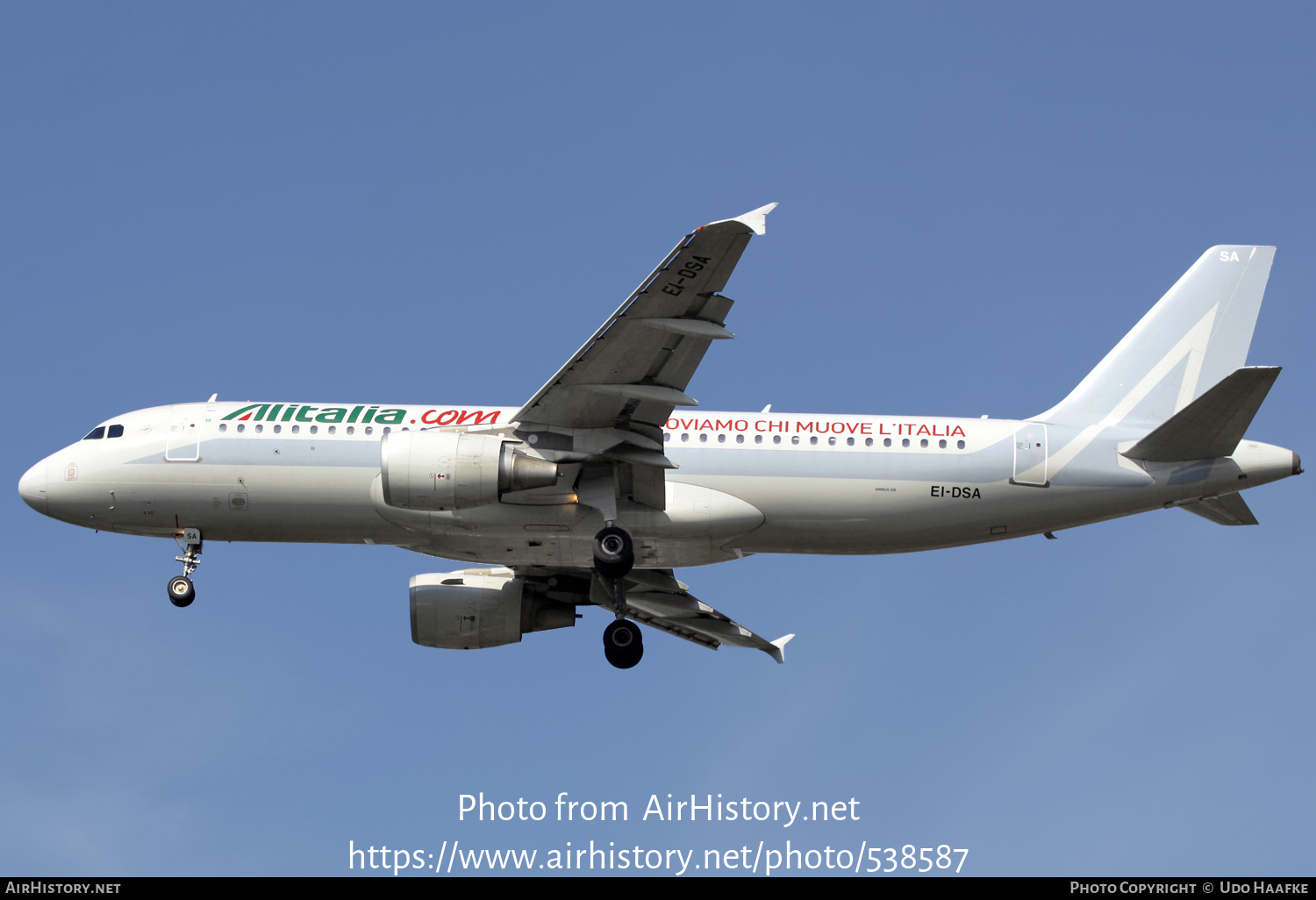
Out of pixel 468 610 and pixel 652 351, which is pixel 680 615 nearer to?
pixel 468 610

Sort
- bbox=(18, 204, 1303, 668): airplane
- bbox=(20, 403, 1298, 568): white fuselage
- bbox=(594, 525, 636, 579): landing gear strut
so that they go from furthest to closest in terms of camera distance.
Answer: bbox=(20, 403, 1298, 568): white fuselage → bbox=(594, 525, 636, 579): landing gear strut → bbox=(18, 204, 1303, 668): airplane

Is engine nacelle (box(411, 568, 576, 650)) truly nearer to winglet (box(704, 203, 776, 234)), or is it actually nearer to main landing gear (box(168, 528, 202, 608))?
main landing gear (box(168, 528, 202, 608))

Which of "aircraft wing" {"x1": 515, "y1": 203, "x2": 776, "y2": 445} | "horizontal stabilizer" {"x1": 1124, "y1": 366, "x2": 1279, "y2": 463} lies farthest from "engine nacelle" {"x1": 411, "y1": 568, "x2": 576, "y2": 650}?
"horizontal stabilizer" {"x1": 1124, "y1": 366, "x2": 1279, "y2": 463}

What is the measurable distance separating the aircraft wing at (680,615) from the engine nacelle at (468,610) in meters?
2.03

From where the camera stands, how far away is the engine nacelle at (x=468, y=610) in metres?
Answer: 40.5

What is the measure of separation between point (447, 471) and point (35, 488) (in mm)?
11362

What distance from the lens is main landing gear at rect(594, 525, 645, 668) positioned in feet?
113

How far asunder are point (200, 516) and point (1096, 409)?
70.7ft

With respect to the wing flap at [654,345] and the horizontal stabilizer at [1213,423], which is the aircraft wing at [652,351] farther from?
the horizontal stabilizer at [1213,423]

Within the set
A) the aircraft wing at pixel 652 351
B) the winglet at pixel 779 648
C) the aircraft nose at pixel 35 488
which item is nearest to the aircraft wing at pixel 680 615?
the winglet at pixel 779 648

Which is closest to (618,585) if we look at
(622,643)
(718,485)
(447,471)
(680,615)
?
(622,643)

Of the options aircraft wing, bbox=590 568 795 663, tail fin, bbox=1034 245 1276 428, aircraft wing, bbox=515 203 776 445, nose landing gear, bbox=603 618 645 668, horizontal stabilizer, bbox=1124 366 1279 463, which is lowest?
nose landing gear, bbox=603 618 645 668

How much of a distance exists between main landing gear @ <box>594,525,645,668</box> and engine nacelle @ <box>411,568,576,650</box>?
160 inches

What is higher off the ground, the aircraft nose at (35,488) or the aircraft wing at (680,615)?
the aircraft nose at (35,488)
